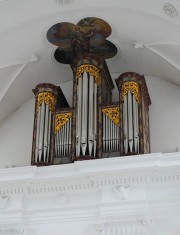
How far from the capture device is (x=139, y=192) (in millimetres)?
9086

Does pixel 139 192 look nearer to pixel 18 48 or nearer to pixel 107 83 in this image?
pixel 107 83

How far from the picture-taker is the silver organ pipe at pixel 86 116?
9586 mm

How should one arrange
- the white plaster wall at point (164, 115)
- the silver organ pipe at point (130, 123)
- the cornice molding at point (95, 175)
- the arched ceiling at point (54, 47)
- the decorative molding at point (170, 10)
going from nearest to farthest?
the cornice molding at point (95, 175) → the decorative molding at point (170, 10) → the silver organ pipe at point (130, 123) → the arched ceiling at point (54, 47) → the white plaster wall at point (164, 115)

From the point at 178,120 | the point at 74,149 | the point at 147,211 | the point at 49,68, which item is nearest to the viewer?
the point at 147,211

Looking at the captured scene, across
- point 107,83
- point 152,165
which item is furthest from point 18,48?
point 152,165

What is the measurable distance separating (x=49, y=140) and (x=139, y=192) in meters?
1.78

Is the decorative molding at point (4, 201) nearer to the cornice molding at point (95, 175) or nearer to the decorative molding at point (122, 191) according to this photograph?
the cornice molding at point (95, 175)

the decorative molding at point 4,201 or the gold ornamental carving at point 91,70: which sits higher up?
the gold ornamental carving at point 91,70

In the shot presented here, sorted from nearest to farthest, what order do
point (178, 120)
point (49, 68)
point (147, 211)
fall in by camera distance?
point (147, 211), point (178, 120), point (49, 68)

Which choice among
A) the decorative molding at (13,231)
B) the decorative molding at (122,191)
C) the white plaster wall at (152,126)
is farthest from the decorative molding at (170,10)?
the decorative molding at (13,231)

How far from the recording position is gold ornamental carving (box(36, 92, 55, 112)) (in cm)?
1036

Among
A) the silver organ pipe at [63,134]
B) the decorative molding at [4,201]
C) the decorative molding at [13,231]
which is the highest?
the silver organ pipe at [63,134]

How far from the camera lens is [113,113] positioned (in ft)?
32.6

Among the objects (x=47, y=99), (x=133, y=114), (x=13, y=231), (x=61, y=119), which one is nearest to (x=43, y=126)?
(x=61, y=119)
